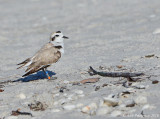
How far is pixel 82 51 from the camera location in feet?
26.6

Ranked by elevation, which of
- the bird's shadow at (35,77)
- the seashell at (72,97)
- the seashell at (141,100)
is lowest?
the seashell at (72,97)

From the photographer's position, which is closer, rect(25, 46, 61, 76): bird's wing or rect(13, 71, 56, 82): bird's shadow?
rect(25, 46, 61, 76): bird's wing

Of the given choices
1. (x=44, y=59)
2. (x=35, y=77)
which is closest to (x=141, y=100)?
(x=44, y=59)

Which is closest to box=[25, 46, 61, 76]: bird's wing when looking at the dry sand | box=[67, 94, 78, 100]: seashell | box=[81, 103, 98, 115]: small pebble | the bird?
the bird

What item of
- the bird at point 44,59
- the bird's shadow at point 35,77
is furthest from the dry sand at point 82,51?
the bird at point 44,59

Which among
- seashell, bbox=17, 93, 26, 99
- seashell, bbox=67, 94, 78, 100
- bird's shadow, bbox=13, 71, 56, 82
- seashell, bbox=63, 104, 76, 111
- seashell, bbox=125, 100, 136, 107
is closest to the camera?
seashell, bbox=125, 100, 136, 107

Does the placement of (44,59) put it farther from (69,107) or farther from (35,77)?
(69,107)

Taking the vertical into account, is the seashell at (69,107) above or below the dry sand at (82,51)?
below

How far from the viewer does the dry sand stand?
432 centimetres

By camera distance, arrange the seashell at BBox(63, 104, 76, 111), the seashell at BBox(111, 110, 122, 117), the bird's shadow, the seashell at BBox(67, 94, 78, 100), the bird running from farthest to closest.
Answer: the bird's shadow < the bird < the seashell at BBox(67, 94, 78, 100) < the seashell at BBox(63, 104, 76, 111) < the seashell at BBox(111, 110, 122, 117)

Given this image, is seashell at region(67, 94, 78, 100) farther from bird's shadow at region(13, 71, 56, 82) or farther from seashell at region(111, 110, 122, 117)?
bird's shadow at region(13, 71, 56, 82)

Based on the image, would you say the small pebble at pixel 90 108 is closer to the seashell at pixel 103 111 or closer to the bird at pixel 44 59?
the seashell at pixel 103 111

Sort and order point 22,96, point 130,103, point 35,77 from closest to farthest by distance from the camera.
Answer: point 130,103, point 22,96, point 35,77

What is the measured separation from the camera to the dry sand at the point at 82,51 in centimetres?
432
